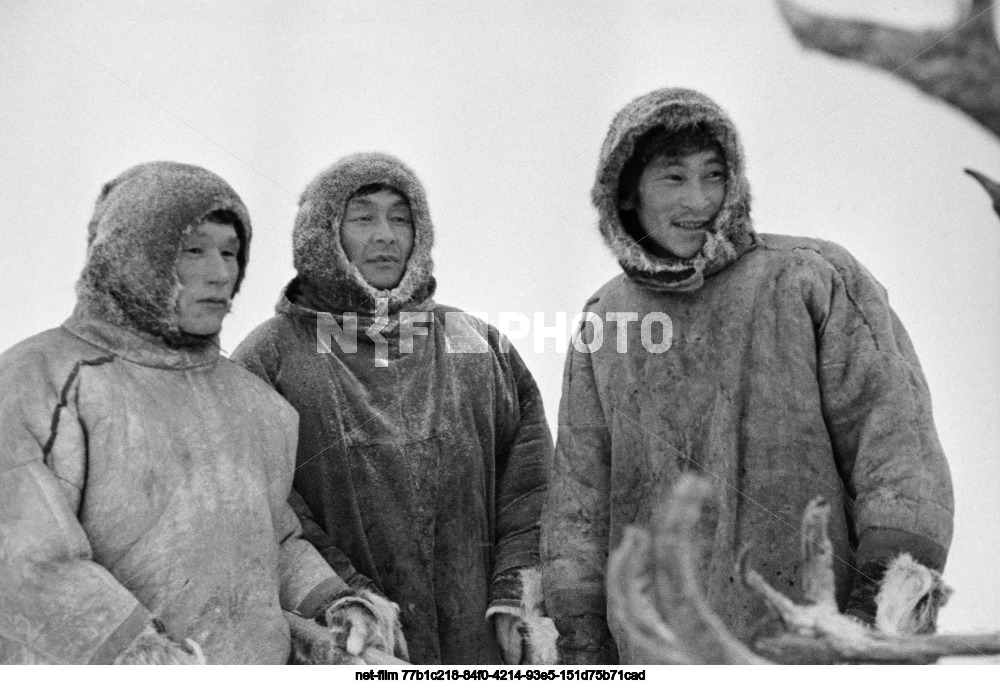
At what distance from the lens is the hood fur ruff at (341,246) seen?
4133 mm

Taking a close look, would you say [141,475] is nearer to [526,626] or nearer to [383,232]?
[383,232]

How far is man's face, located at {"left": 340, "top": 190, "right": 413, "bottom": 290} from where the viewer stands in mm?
4160

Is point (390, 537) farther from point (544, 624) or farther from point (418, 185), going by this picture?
point (418, 185)

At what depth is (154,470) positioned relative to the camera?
12.0ft

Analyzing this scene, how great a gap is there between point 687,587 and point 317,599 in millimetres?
961

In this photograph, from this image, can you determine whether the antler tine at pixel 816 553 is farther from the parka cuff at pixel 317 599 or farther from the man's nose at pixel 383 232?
the man's nose at pixel 383 232

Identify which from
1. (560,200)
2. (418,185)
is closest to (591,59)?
(560,200)

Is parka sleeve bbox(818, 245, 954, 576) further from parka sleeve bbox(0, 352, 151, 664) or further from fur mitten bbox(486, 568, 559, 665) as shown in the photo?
parka sleeve bbox(0, 352, 151, 664)

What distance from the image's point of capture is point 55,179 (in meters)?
4.55

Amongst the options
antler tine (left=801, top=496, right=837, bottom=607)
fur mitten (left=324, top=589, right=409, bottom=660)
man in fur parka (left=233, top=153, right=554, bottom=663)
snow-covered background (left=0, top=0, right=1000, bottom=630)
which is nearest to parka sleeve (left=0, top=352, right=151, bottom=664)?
fur mitten (left=324, top=589, right=409, bottom=660)

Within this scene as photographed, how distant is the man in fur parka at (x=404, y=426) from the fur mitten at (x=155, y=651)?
583 mm

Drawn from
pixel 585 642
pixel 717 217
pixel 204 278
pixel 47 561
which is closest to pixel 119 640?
pixel 47 561

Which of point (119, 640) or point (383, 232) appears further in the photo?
point (383, 232)

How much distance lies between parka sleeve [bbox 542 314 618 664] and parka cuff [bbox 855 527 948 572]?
0.72 metres
